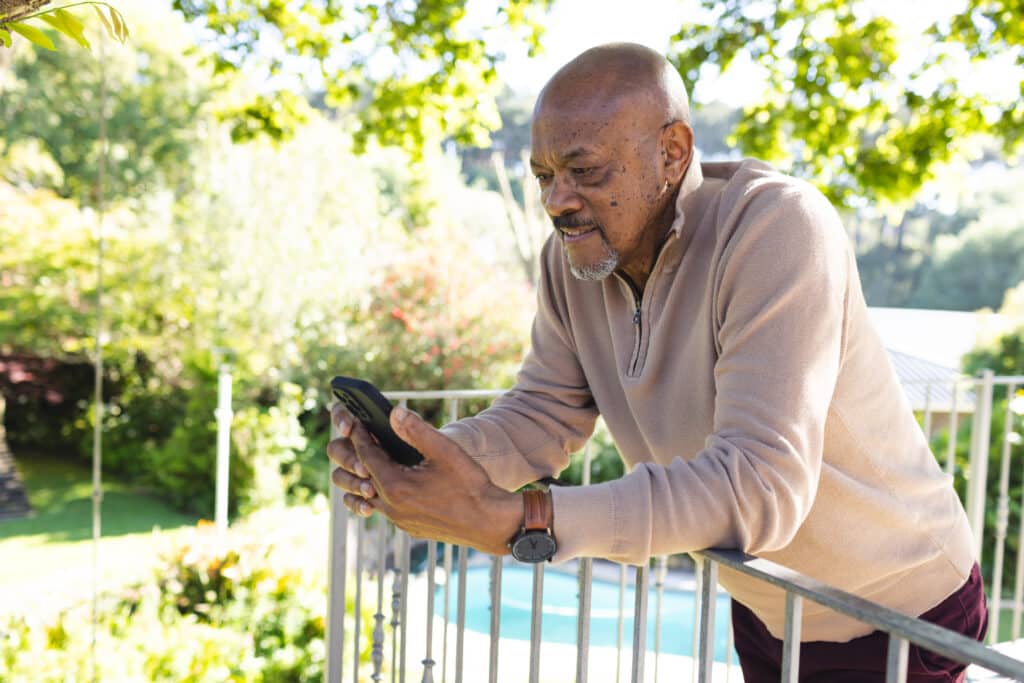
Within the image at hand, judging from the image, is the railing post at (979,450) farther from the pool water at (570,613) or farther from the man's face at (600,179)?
the pool water at (570,613)

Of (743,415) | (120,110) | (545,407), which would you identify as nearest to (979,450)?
(545,407)

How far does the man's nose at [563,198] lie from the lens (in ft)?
4.51

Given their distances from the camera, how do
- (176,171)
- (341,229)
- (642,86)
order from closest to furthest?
(642,86) → (341,229) → (176,171)

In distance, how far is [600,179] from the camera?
1.35 m

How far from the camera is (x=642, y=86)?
52.7 inches

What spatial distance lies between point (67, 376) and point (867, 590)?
512 inches

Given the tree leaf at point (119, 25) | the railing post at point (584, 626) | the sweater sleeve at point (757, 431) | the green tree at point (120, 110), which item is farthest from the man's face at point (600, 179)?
the green tree at point (120, 110)

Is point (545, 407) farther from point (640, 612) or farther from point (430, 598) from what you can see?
point (430, 598)

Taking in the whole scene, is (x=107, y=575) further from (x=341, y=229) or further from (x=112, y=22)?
(x=341, y=229)

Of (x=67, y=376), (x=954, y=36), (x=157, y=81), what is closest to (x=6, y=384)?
(x=67, y=376)

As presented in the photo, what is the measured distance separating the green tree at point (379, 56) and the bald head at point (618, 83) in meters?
3.51

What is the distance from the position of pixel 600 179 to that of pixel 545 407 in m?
0.51

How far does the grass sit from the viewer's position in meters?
6.53

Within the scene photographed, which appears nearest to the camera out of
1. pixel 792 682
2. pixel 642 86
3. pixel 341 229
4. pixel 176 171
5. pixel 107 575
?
pixel 792 682
